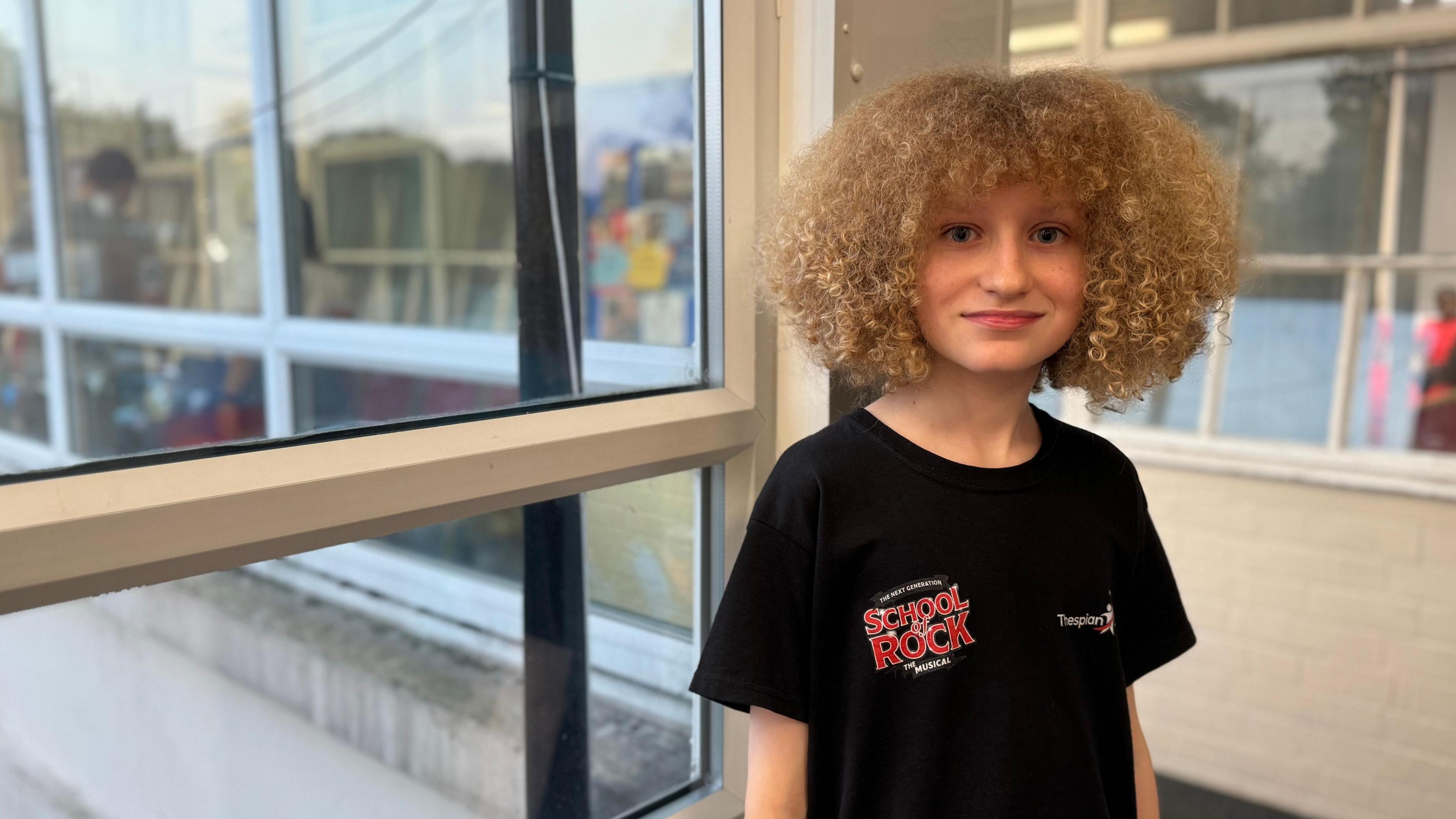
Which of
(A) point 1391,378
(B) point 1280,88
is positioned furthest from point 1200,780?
(B) point 1280,88

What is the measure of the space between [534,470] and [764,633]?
0.70 ft

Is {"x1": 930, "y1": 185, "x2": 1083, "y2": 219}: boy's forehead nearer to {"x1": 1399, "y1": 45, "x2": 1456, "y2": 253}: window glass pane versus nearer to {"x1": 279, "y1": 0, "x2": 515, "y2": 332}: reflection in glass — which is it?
{"x1": 1399, "y1": 45, "x2": 1456, "y2": 253}: window glass pane

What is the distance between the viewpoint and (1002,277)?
2.26 ft

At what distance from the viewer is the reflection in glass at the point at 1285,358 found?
93.4 inches

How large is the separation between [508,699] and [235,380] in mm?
2615

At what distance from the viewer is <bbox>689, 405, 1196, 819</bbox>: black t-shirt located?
702 mm

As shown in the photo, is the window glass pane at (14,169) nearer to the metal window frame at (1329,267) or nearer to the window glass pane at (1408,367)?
the metal window frame at (1329,267)

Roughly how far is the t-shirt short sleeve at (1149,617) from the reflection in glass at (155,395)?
130 inches

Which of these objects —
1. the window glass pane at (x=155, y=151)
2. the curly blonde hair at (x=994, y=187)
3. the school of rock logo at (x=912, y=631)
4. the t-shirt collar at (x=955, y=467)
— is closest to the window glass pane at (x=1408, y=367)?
the curly blonde hair at (x=994, y=187)

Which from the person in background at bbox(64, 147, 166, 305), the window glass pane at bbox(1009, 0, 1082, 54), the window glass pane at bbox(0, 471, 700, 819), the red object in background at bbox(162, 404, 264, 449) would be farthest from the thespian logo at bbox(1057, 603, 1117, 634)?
the person in background at bbox(64, 147, 166, 305)

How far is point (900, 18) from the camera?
3.13 ft

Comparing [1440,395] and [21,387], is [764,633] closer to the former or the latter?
[1440,395]

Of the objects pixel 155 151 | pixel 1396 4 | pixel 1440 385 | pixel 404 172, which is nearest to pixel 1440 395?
pixel 1440 385

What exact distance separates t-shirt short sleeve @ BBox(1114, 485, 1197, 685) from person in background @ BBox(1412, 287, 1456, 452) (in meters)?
1.83
